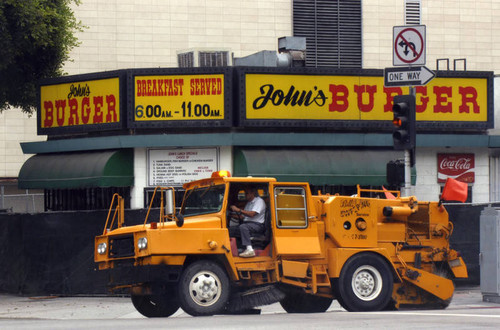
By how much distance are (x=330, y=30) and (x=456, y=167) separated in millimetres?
10770

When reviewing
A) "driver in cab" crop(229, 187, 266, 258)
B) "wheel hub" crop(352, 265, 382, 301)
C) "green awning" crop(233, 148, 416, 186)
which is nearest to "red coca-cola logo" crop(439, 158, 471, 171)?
"green awning" crop(233, 148, 416, 186)

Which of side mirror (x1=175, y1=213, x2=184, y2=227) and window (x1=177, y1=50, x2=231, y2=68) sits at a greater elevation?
window (x1=177, y1=50, x2=231, y2=68)

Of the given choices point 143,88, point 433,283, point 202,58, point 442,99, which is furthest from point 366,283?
point 202,58

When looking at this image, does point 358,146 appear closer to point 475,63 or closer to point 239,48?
point 239,48

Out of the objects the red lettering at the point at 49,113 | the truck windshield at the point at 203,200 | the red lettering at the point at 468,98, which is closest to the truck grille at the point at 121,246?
the truck windshield at the point at 203,200

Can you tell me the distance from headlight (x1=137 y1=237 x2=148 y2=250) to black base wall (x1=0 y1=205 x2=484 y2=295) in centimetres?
657

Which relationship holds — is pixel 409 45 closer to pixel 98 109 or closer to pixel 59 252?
pixel 98 109

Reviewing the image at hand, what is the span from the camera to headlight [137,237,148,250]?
1426cm

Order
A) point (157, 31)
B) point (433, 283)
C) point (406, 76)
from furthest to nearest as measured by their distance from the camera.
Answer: point (157, 31)
point (406, 76)
point (433, 283)

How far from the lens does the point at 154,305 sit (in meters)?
15.9

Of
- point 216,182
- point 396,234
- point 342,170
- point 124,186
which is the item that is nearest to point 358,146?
point 342,170

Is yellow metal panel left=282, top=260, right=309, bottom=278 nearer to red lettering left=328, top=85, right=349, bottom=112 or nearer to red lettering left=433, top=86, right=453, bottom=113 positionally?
red lettering left=328, top=85, right=349, bottom=112

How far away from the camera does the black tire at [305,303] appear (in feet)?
54.4

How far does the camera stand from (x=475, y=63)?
114 feet
